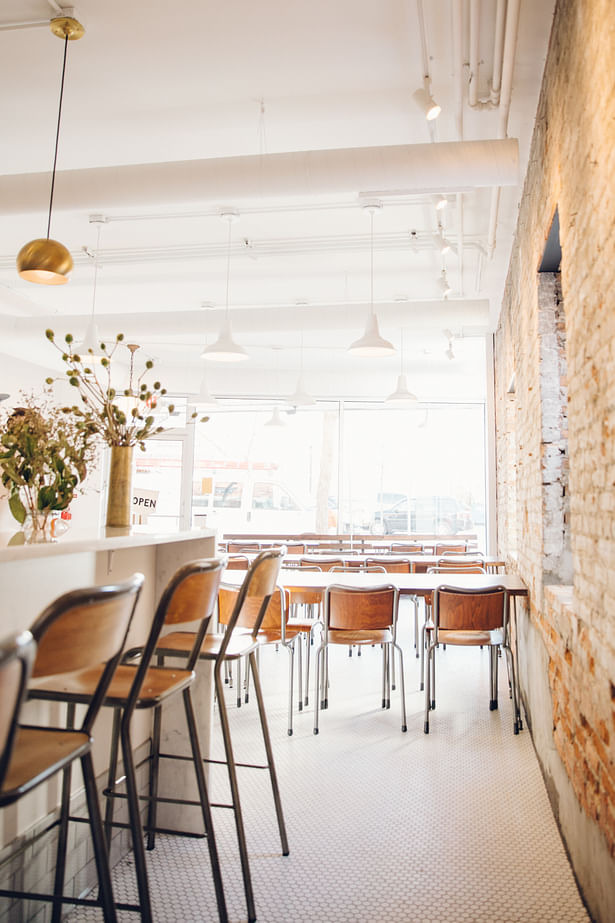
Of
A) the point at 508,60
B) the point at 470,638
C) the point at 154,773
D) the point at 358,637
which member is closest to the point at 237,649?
the point at 154,773

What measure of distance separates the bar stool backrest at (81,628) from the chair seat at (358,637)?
2844mm

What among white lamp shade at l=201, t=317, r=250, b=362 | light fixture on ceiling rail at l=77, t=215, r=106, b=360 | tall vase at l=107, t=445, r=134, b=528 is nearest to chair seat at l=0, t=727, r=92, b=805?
tall vase at l=107, t=445, r=134, b=528

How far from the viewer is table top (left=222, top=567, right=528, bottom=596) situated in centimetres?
411

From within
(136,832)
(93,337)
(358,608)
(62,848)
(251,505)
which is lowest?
(62,848)

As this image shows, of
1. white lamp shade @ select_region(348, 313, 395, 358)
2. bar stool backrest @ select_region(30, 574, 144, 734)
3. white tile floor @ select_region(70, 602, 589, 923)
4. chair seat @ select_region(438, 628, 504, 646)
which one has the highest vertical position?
white lamp shade @ select_region(348, 313, 395, 358)

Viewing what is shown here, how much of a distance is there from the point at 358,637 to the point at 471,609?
Answer: 727mm

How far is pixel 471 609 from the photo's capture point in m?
3.83

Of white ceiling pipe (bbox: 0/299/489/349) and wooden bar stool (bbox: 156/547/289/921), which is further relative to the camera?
white ceiling pipe (bbox: 0/299/489/349)

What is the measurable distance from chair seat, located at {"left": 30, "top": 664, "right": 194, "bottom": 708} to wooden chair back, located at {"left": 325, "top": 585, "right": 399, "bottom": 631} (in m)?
2.12

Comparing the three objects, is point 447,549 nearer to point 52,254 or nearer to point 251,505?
point 251,505

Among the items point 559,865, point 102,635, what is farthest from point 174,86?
point 559,865

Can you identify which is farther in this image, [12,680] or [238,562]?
[238,562]

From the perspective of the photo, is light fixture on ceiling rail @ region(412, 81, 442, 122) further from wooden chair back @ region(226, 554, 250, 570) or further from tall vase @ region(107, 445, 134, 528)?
wooden chair back @ region(226, 554, 250, 570)

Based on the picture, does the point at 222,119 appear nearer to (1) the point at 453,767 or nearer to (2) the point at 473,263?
(2) the point at 473,263
